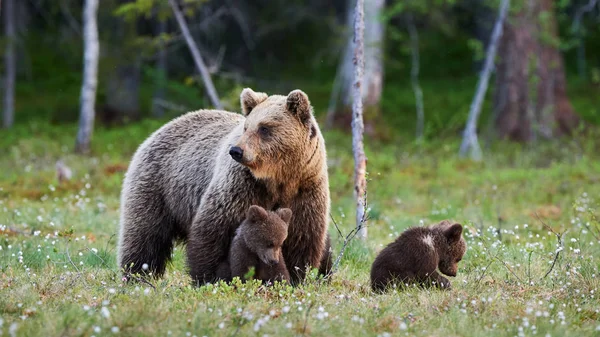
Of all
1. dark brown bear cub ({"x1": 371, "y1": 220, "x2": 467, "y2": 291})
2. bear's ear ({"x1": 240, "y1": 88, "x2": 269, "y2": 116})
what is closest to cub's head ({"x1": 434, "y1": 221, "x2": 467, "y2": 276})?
dark brown bear cub ({"x1": 371, "y1": 220, "x2": 467, "y2": 291})

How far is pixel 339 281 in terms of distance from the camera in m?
7.68

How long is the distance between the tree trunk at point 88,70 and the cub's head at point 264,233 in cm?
1390

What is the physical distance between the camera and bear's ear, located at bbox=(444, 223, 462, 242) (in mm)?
7402

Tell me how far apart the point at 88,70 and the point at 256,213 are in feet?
46.0

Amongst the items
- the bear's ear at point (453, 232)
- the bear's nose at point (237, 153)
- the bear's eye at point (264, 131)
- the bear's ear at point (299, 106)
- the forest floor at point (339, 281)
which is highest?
the bear's ear at point (299, 106)

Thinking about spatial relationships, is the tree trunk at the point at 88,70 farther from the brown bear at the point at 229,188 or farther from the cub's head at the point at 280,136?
the cub's head at the point at 280,136

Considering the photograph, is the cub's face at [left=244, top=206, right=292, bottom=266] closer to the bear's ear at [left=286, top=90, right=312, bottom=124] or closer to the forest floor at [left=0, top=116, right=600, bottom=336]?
the forest floor at [left=0, top=116, right=600, bottom=336]

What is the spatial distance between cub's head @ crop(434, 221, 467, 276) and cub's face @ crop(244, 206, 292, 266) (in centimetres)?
170

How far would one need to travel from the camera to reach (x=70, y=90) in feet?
122

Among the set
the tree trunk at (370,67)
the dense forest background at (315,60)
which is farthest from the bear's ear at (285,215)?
the tree trunk at (370,67)

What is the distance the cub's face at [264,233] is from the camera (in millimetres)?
6453

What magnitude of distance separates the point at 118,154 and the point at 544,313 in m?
14.5

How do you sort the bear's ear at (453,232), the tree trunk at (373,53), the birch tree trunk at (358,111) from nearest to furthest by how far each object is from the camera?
the bear's ear at (453,232) < the birch tree trunk at (358,111) < the tree trunk at (373,53)

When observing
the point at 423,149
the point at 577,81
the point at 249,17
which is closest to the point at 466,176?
the point at 423,149
